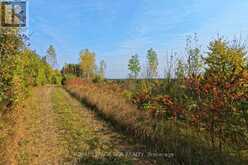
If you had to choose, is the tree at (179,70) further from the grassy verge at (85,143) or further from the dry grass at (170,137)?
the grassy verge at (85,143)

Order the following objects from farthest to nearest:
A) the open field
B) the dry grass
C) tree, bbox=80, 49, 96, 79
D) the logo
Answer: tree, bbox=80, 49, 96, 79
the logo
the open field
the dry grass

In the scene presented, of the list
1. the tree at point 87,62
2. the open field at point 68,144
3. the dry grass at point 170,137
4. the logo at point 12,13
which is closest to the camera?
the dry grass at point 170,137

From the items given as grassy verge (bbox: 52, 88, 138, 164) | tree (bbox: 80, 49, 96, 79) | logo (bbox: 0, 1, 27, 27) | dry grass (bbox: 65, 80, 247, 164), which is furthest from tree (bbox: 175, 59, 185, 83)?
tree (bbox: 80, 49, 96, 79)

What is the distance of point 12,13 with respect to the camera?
9625 mm

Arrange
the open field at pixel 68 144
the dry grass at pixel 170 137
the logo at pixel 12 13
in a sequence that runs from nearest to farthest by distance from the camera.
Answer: the dry grass at pixel 170 137
the open field at pixel 68 144
the logo at pixel 12 13

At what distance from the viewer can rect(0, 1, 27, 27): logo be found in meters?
9.14

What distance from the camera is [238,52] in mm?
5750

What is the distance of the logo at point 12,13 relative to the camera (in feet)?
30.0

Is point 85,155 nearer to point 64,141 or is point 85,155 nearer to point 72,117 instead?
point 64,141

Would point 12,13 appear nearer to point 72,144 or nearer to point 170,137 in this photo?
point 72,144

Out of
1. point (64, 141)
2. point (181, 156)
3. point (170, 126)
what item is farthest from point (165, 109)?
point (64, 141)

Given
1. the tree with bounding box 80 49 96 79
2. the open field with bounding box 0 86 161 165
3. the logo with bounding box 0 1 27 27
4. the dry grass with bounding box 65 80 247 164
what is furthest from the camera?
the tree with bounding box 80 49 96 79

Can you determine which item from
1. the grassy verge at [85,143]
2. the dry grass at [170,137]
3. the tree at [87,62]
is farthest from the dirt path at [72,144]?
Answer: the tree at [87,62]

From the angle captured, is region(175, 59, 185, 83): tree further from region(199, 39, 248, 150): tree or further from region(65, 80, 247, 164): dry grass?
region(199, 39, 248, 150): tree
